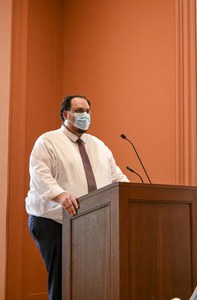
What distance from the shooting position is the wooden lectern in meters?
2.78

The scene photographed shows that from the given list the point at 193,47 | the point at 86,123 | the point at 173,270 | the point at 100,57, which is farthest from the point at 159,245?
A: the point at 100,57

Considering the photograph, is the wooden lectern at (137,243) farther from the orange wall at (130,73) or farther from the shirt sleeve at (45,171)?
the orange wall at (130,73)

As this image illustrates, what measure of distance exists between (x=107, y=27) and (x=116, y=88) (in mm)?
633

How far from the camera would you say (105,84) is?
5637 mm

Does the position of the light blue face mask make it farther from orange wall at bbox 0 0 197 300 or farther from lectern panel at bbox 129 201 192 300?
orange wall at bbox 0 0 197 300

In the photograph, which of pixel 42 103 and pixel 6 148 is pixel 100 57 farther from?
pixel 6 148

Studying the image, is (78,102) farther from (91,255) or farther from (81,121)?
→ (91,255)

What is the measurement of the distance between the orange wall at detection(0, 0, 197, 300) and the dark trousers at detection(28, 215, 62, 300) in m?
1.48

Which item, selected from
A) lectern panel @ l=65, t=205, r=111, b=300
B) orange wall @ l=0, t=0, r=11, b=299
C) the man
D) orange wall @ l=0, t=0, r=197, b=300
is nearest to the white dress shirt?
the man

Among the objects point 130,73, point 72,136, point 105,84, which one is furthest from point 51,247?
point 105,84

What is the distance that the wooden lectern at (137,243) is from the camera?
2.78 metres

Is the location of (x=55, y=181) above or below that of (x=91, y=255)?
above

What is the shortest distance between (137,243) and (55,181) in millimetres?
855

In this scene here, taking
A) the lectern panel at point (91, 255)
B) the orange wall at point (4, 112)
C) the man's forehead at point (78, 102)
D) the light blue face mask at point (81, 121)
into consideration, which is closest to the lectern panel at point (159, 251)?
the lectern panel at point (91, 255)
